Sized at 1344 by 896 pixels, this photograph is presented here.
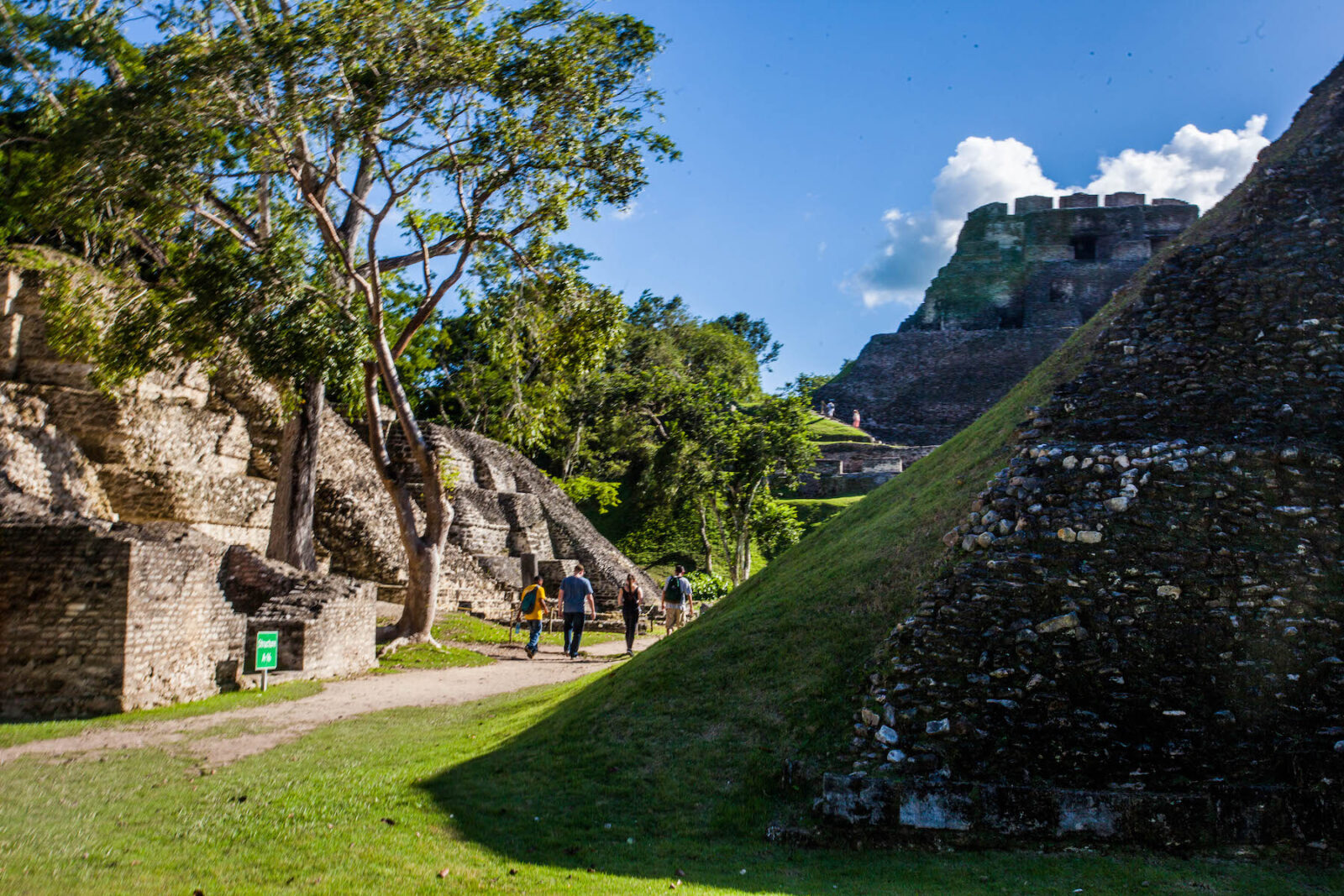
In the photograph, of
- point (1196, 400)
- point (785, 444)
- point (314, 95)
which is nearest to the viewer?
point (1196, 400)

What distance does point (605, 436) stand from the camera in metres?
38.5

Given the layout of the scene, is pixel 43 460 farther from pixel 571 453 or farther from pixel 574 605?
pixel 571 453

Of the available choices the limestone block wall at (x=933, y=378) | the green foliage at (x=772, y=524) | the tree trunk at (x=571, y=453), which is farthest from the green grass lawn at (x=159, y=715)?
the limestone block wall at (x=933, y=378)

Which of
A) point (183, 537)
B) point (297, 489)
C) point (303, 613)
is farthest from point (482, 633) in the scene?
point (183, 537)

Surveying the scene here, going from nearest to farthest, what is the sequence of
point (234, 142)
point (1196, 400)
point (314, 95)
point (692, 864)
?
point (692, 864), point (1196, 400), point (314, 95), point (234, 142)

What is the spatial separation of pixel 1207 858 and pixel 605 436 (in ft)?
→ 111

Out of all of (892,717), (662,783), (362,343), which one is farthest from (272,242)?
(892,717)

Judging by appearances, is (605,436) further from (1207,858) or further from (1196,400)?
(1207,858)

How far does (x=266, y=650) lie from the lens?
41.4ft

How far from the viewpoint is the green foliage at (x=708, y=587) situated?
1107 inches

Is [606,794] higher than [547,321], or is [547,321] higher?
[547,321]

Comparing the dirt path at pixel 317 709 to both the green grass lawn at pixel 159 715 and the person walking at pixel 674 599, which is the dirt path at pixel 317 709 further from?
the person walking at pixel 674 599

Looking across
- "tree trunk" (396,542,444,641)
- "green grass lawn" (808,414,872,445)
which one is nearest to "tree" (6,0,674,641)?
"tree trunk" (396,542,444,641)

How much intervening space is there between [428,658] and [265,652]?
4262 mm
